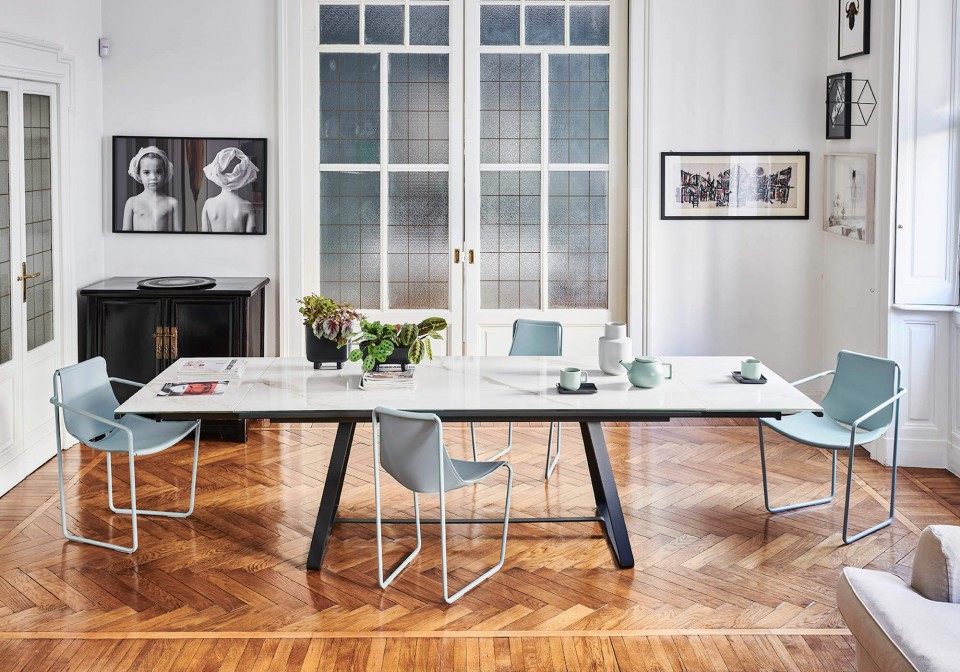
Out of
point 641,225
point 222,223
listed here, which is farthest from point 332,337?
point 641,225

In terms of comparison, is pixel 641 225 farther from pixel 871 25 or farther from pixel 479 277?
pixel 871 25

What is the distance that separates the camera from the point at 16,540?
4723 mm

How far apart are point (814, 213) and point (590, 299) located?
63.9 inches

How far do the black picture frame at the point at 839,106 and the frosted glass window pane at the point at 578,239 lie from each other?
4.94 ft

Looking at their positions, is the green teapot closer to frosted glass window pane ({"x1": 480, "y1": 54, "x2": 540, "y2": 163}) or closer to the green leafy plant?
the green leafy plant

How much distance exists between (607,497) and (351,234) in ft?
11.3

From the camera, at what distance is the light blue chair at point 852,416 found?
475cm

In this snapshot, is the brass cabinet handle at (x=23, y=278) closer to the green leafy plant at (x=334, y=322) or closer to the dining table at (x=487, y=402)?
the dining table at (x=487, y=402)

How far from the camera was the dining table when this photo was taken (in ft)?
→ 13.8

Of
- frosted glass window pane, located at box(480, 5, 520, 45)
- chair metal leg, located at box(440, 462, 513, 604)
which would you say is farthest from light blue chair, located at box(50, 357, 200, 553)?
frosted glass window pane, located at box(480, 5, 520, 45)

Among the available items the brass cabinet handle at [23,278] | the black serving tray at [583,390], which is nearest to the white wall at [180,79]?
the brass cabinet handle at [23,278]

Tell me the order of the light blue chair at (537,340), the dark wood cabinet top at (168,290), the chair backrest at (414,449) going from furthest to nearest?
1. the dark wood cabinet top at (168,290)
2. the light blue chair at (537,340)
3. the chair backrest at (414,449)

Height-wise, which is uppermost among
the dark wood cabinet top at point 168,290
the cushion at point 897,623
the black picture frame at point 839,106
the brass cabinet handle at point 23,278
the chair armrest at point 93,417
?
the black picture frame at point 839,106

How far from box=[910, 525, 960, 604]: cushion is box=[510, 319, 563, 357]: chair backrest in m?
2.90
